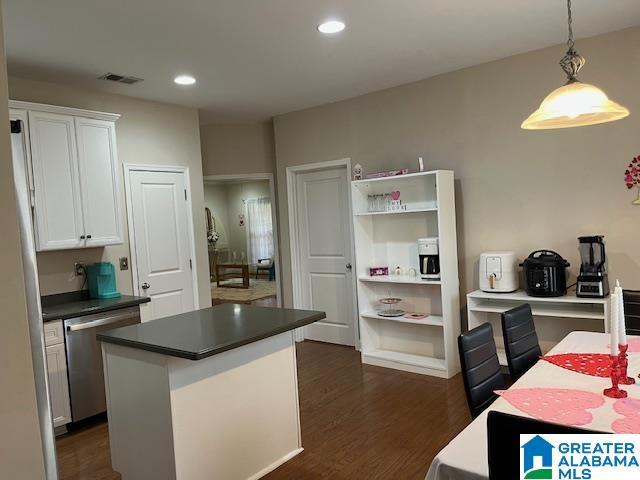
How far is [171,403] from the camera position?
2.23 m

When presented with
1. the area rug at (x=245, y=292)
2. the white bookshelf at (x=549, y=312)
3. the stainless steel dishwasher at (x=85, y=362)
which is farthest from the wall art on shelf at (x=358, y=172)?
the area rug at (x=245, y=292)

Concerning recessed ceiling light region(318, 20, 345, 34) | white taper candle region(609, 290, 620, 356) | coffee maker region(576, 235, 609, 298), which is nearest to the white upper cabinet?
recessed ceiling light region(318, 20, 345, 34)

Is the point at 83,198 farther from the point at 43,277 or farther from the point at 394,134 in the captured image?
the point at 394,134

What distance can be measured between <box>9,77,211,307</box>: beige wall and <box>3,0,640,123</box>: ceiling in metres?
0.15

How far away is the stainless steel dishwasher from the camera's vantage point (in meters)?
3.43

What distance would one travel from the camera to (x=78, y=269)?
399 centimetres

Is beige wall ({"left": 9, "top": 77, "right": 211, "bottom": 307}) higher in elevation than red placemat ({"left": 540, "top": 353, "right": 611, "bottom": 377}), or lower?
higher

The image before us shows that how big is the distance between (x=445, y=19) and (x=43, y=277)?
3556mm

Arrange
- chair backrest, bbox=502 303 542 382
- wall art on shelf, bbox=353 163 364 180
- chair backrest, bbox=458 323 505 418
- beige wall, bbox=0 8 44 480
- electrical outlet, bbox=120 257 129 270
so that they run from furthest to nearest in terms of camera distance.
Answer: wall art on shelf, bbox=353 163 364 180 < electrical outlet, bbox=120 257 129 270 < chair backrest, bbox=502 303 542 382 < chair backrest, bbox=458 323 505 418 < beige wall, bbox=0 8 44 480

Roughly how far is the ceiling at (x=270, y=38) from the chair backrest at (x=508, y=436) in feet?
8.10

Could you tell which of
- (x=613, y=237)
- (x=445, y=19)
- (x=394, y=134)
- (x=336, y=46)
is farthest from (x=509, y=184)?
(x=336, y=46)

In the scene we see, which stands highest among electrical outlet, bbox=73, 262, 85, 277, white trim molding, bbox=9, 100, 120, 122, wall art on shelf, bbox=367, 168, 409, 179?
white trim molding, bbox=9, 100, 120, 122

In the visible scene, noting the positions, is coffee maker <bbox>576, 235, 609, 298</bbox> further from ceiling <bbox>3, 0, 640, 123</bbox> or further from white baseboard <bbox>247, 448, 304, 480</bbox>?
white baseboard <bbox>247, 448, 304, 480</bbox>

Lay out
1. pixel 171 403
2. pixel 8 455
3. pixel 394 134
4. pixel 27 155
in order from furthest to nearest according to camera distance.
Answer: pixel 394 134 → pixel 27 155 → pixel 171 403 → pixel 8 455
